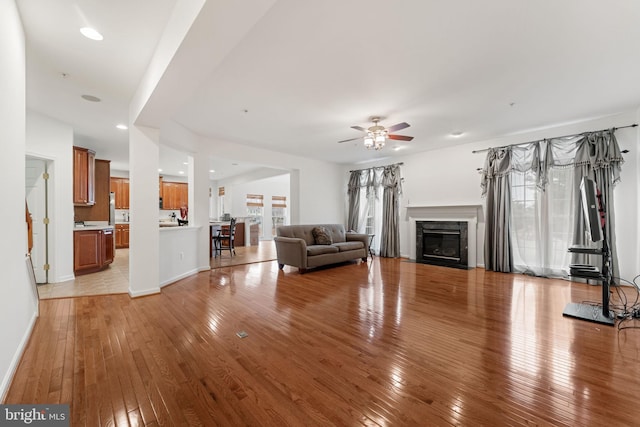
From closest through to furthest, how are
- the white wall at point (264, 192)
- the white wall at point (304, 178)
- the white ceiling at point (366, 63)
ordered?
the white ceiling at point (366, 63) < the white wall at point (304, 178) < the white wall at point (264, 192)

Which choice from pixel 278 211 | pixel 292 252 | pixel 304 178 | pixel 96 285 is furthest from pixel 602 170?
pixel 278 211

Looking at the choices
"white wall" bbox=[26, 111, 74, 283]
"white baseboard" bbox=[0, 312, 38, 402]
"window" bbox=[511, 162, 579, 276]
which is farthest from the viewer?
"window" bbox=[511, 162, 579, 276]

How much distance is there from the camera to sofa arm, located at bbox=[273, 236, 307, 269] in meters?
5.02

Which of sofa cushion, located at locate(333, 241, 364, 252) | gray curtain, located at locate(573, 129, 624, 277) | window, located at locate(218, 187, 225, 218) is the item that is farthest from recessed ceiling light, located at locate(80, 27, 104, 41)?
window, located at locate(218, 187, 225, 218)

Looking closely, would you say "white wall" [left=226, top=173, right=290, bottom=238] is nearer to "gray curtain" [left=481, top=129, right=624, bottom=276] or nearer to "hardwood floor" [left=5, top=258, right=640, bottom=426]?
"gray curtain" [left=481, top=129, right=624, bottom=276]

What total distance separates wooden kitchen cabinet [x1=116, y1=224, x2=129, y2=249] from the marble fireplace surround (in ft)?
29.7

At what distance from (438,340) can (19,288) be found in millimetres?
3718

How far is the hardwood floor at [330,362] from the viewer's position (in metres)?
1.50

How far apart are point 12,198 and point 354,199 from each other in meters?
6.91

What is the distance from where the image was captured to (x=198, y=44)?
1880 millimetres

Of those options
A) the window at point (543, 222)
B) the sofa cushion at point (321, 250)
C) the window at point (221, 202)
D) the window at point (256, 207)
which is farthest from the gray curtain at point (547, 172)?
the window at point (221, 202)

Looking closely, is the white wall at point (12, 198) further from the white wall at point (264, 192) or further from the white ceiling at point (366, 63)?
the white wall at point (264, 192)

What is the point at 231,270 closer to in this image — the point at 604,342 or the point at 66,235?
the point at 66,235

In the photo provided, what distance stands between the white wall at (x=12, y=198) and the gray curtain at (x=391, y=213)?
649cm
